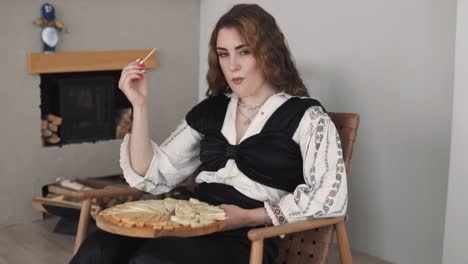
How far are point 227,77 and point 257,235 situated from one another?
0.69 meters

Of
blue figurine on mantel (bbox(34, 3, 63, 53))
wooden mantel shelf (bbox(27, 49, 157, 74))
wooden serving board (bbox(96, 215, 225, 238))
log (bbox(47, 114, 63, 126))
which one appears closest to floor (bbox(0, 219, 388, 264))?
log (bbox(47, 114, 63, 126))

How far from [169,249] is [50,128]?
2.09 metres

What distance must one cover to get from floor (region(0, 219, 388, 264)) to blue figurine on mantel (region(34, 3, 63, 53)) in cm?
95

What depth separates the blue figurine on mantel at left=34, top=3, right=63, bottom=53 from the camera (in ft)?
12.6

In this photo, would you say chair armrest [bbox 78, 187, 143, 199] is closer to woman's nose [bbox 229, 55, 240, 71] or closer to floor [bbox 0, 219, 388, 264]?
woman's nose [bbox 229, 55, 240, 71]

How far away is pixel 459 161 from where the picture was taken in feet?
8.72

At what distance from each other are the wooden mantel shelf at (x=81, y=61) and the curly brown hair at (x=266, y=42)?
160 cm

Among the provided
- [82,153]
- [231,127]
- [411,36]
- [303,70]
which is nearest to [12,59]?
[82,153]

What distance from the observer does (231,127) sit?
8.39 ft

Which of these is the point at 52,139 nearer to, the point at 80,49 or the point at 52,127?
the point at 52,127

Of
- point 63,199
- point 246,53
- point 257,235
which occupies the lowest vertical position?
point 63,199

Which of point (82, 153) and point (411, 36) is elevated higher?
point (411, 36)

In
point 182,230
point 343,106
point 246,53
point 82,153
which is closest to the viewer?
point 182,230

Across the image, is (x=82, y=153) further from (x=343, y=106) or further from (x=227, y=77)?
(x=227, y=77)
